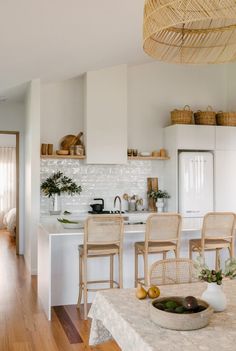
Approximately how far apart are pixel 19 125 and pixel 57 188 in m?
1.70

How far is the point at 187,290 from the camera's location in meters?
2.57

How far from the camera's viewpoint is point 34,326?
3.98 m

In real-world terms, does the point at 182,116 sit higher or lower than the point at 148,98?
lower

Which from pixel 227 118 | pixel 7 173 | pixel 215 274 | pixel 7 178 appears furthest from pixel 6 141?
pixel 215 274

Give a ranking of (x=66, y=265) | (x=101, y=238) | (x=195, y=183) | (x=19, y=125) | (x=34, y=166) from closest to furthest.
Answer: (x=101, y=238), (x=66, y=265), (x=34, y=166), (x=195, y=183), (x=19, y=125)

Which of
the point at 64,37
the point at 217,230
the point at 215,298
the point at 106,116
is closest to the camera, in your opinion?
the point at 215,298

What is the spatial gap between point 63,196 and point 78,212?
36 centimetres

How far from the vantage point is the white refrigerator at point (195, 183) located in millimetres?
6891

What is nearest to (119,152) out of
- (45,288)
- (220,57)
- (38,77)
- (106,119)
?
(106,119)

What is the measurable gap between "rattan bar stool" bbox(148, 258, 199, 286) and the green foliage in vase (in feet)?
13.3

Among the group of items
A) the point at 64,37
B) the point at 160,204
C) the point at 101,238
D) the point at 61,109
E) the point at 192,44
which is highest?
the point at 64,37

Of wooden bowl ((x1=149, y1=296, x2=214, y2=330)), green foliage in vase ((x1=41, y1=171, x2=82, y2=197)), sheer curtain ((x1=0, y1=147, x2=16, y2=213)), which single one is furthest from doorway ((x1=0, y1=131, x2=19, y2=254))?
wooden bowl ((x1=149, y1=296, x2=214, y2=330))

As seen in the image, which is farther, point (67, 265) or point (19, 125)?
point (19, 125)

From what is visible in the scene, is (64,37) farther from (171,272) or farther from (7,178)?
(7,178)
